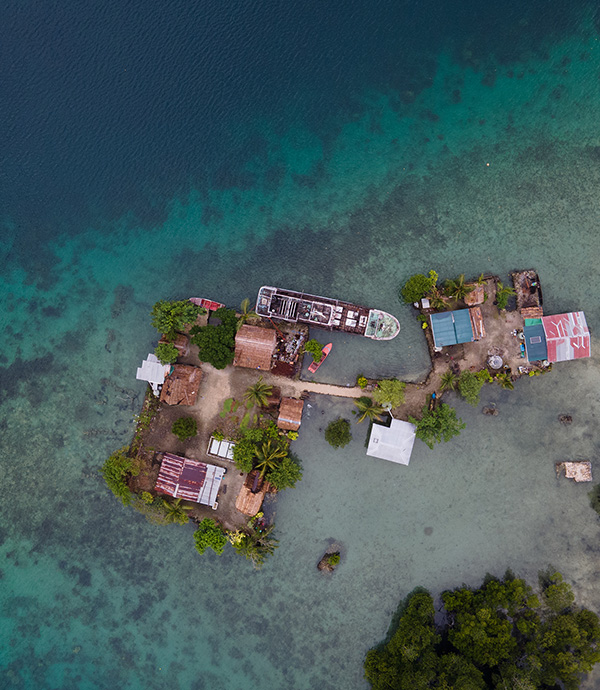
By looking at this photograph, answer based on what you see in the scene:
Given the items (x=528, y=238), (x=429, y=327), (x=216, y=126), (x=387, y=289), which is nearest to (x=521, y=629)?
(x=429, y=327)

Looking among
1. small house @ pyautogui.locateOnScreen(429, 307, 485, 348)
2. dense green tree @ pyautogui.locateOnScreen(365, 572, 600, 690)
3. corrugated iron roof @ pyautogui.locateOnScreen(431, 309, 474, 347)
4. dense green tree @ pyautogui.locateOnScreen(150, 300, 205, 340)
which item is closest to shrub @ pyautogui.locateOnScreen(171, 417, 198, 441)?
dense green tree @ pyautogui.locateOnScreen(150, 300, 205, 340)

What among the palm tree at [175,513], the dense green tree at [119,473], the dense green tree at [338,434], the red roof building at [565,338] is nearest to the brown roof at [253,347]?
the dense green tree at [338,434]

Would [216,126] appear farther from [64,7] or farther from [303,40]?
[64,7]

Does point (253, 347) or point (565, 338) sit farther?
point (253, 347)

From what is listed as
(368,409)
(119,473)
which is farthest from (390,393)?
(119,473)

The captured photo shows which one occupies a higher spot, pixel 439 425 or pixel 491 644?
pixel 439 425

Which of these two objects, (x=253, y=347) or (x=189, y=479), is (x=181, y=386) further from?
(x=189, y=479)

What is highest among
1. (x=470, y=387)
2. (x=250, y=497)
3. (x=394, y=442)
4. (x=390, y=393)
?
(x=470, y=387)
